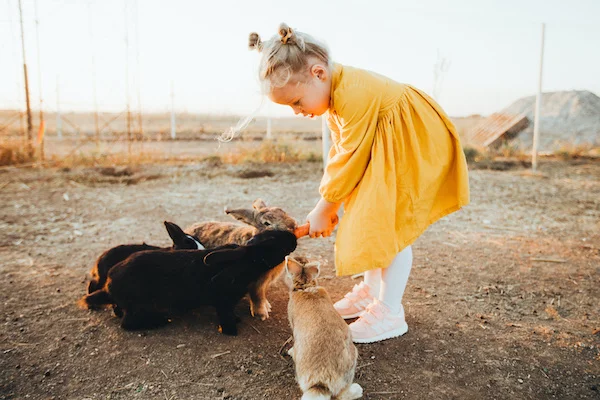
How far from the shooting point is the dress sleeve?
253 centimetres

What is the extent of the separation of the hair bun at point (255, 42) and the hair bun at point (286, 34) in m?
0.18

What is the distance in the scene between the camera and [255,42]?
2609 millimetres

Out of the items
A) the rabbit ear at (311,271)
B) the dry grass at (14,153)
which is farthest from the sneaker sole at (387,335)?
the dry grass at (14,153)

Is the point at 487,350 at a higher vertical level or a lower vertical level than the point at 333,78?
lower

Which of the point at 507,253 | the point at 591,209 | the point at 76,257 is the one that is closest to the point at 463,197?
the point at 507,253

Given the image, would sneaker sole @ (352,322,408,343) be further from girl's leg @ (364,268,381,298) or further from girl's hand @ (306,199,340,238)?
girl's hand @ (306,199,340,238)

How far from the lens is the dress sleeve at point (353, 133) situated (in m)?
2.53

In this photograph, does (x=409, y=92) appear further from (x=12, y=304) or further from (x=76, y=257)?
(x=76, y=257)

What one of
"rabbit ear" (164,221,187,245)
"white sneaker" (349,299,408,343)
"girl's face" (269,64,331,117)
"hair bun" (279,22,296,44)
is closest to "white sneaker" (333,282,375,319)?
"white sneaker" (349,299,408,343)

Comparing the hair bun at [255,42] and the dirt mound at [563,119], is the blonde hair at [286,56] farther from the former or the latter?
the dirt mound at [563,119]

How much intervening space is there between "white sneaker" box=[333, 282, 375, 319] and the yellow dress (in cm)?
71

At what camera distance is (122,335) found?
2.88 metres

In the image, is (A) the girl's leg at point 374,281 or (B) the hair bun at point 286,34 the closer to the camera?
(B) the hair bun at point 286,34

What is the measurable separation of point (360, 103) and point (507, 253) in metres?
2.73
